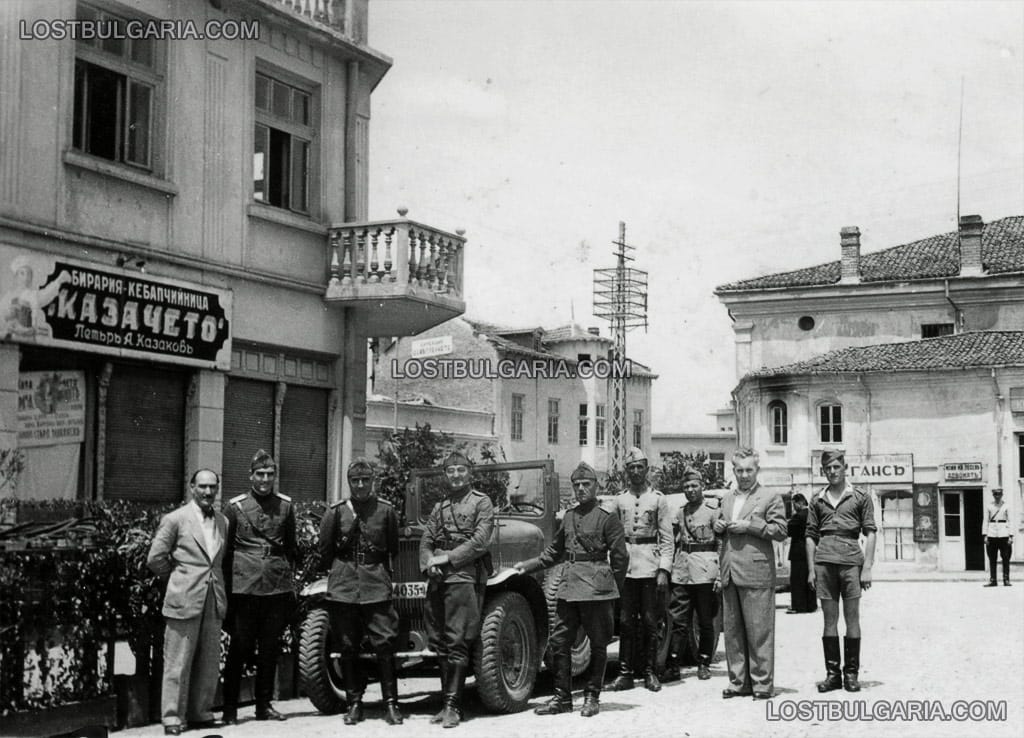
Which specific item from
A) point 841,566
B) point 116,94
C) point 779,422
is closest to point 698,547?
point 841,566

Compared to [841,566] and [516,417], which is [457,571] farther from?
[516,417]

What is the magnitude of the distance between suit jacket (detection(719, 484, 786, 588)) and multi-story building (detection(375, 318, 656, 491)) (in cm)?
3367

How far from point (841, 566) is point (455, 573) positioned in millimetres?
3255

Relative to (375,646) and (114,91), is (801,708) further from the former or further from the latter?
(114,91)

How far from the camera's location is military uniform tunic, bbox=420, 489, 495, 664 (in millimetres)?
9031

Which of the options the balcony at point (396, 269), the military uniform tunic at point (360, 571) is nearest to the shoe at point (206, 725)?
the military uniform tunic at point (360, 571)

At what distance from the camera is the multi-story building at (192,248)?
12.7m

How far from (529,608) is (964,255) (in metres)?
38.0

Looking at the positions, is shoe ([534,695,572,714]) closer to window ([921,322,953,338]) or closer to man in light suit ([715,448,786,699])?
man in light suit ([715,448,786,699])

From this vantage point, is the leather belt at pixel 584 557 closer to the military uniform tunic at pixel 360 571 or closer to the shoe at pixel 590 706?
the shoe at pixel 590 706

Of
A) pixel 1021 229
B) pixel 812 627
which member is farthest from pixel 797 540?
pixel 1021 229

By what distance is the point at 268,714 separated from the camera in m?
8.96

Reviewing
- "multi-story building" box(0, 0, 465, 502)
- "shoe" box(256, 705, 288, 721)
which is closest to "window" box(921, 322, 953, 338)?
"multi-story building" box(0, 0, 465, 502)

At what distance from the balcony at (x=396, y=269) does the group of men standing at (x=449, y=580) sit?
6554 millimetres
